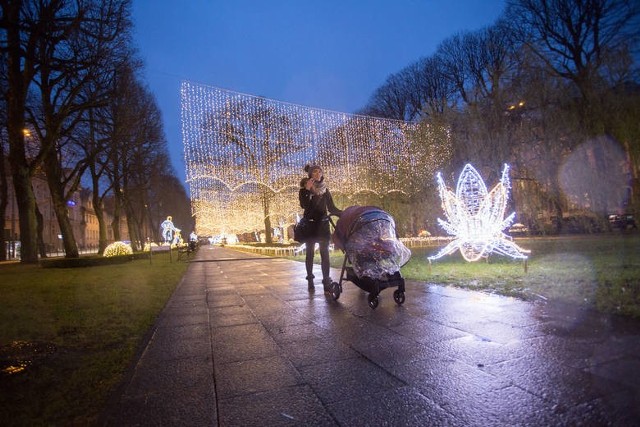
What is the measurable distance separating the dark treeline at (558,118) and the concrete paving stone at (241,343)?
630 inches

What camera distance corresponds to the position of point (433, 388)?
2867 mm

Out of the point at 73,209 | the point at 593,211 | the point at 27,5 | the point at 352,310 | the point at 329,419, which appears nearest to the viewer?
the point at 329,419

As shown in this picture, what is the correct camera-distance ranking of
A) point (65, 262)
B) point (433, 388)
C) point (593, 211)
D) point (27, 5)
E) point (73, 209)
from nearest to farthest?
point (433, 388) → point (27, 5) → point (65, 262) → point (593, 211) → point (73, 209)

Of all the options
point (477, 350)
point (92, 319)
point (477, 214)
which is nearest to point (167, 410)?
point (477, 350)

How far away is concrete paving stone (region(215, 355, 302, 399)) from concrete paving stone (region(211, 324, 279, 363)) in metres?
0.17

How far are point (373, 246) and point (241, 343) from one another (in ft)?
7.76

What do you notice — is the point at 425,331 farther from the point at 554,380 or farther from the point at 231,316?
the point at 231,316

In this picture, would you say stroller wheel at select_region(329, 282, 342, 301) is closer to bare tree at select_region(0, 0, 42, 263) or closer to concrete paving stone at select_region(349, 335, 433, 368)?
concrete paving stone at select_region(349, 335, 433, 368)

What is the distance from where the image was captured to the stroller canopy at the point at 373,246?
5.88 m

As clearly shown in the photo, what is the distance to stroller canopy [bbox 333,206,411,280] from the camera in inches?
231

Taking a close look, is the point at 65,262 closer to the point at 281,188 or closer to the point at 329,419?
the point at 281,188

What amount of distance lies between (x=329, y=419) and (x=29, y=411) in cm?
213

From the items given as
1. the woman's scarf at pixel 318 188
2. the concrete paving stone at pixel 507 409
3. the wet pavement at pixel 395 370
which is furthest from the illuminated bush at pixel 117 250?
A: the concrete paving stone at pixel 507 409

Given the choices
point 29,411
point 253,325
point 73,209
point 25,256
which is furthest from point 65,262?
point 73,209
